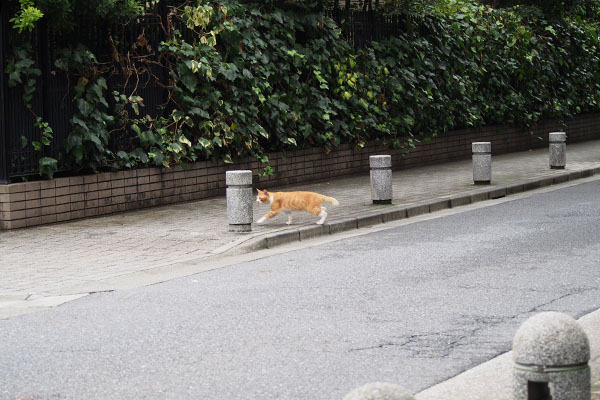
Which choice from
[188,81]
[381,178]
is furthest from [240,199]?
[188,81]

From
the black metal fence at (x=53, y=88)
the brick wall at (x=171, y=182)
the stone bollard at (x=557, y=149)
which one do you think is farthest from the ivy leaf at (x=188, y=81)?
the stone bollard at (x=557, y=149)

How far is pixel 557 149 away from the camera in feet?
66.8

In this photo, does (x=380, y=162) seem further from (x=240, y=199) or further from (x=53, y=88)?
(x=53, y=88)

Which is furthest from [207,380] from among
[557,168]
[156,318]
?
[557,168]

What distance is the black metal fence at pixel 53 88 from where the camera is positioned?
13391 mm

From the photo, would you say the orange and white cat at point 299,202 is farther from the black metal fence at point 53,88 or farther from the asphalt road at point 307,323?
the black metal fence at point 53,88

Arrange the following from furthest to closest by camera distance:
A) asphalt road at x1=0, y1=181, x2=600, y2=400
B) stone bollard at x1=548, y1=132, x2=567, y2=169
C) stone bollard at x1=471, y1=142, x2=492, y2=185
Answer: stone bollard at x1=548, y1=132, x2=567, y2=169 < stone bollard at x1=471, y1=142, x2=492, y2=185 < asphalt road at x1=0, y1=181, x2=600, y2=400

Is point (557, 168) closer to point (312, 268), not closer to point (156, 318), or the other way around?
point (312, 268)

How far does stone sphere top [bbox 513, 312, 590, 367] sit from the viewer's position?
4.43m

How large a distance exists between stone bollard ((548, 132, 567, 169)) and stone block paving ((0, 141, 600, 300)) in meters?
1.64

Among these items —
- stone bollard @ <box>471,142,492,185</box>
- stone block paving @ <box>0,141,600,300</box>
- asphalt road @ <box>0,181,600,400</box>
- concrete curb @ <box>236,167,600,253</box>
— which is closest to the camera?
asphalt road @ <box>0,181,600,400</box>

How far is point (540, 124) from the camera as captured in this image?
1054 inches

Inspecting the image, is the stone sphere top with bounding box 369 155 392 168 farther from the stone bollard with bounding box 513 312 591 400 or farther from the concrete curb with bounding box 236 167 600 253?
the stone bollard with bounding box 513 312 591 400

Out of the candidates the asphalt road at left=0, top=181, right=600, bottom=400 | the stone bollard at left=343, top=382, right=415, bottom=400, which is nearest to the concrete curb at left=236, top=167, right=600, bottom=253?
the asphalt road at left=0, top=181, right=600, bottom=400
